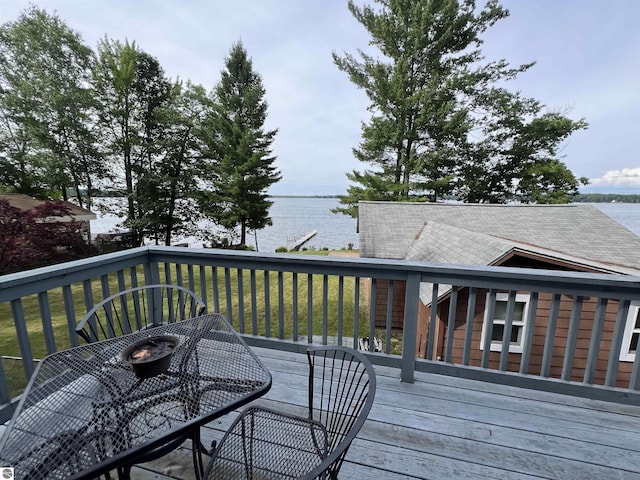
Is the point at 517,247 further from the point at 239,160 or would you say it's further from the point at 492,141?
the point at 239,160

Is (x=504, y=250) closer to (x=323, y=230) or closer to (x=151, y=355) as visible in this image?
(x=151, y=355)

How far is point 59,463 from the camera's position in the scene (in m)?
0.83

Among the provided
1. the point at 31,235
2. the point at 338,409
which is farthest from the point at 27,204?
the point at 338,409

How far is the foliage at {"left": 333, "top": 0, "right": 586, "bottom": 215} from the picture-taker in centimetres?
1293

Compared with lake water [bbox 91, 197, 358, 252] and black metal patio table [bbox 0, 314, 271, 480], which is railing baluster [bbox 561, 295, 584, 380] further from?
lake water [bbox 91, 197, 358, 252]

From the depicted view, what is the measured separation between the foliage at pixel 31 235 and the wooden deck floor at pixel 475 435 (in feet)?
28.5

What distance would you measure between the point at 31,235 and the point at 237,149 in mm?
10150

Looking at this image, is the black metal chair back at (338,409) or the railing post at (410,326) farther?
the railing post at (410,326)

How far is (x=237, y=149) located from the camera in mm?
15836

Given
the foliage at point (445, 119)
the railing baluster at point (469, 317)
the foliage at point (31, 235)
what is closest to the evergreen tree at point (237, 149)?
the foliage at point (445, 119)

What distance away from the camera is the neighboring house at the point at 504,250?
512cm

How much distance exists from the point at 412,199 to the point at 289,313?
9759 millimetres

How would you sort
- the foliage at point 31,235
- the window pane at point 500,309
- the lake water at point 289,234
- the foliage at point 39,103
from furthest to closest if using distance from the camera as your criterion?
the lake water at point 289,234, the foliage at point 39,103, the foliage at point 31,235, the window pane at point 500,309

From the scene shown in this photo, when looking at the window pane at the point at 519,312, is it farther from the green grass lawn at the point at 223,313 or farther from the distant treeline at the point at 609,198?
the distant treeline at the point at 609,198
